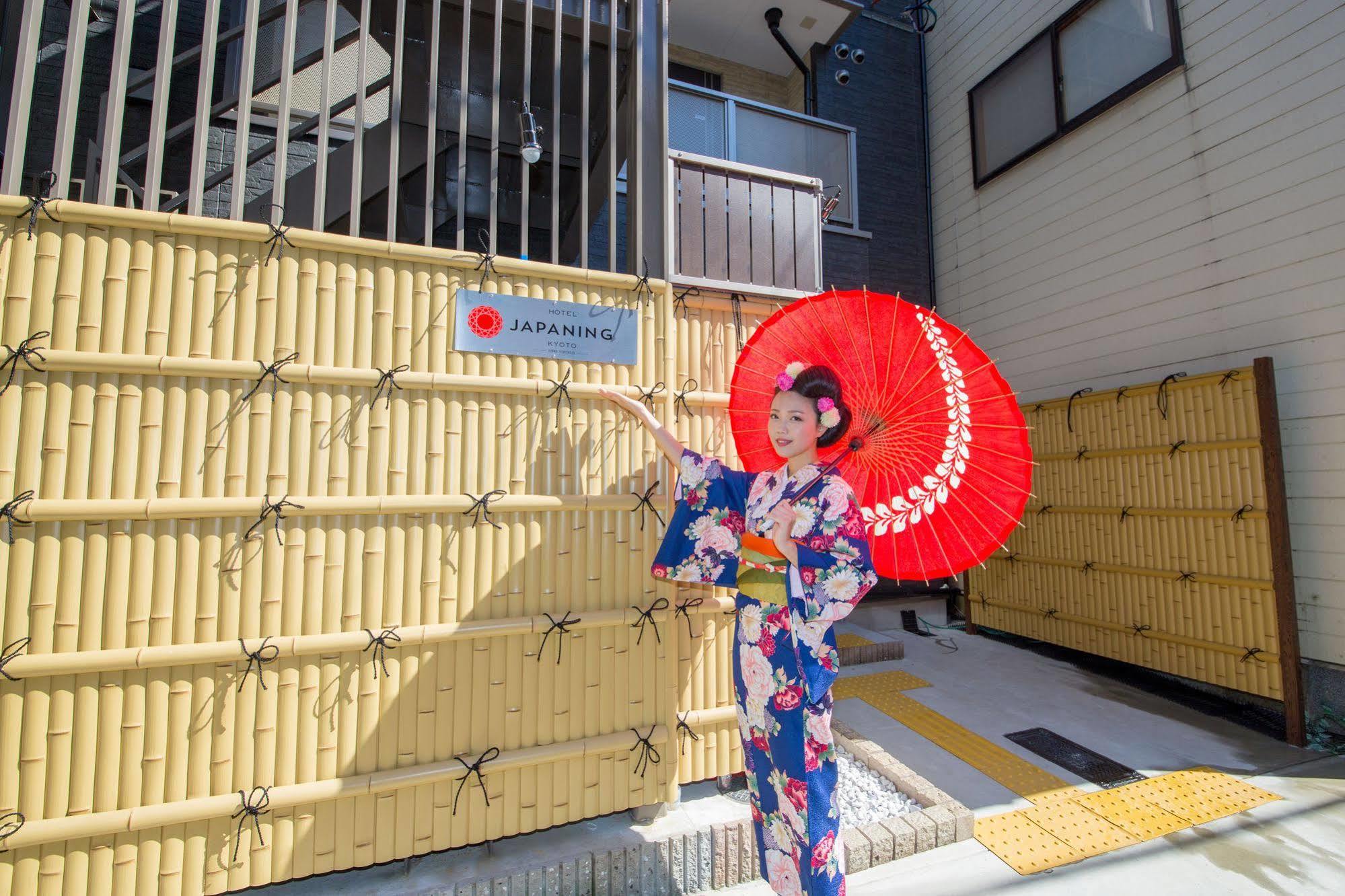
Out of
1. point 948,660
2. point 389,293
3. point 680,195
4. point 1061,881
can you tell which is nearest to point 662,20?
point 680,195

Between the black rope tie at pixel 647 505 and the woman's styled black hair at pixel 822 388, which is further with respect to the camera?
the black rope tie at pixel 647 505

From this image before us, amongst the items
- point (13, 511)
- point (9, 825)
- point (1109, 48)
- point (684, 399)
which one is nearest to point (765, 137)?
point (1109, 48)

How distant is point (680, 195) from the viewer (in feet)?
10.4

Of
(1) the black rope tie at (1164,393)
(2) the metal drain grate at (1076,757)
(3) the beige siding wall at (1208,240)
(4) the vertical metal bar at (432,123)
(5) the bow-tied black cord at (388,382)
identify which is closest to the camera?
(5) the bow-tied black cord at (388,382)

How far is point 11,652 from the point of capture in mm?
→ 2008

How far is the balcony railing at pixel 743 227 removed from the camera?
10.3ft

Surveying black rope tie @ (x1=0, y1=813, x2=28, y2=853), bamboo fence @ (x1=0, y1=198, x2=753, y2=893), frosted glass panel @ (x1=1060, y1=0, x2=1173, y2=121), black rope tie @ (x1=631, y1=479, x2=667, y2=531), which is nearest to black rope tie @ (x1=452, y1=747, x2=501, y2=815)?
bamboo fence @ (x1=0, y1=198, x2=753, y2=893)

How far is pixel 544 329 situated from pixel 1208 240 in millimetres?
6050

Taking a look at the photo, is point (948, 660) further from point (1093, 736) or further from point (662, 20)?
point (662, 20)

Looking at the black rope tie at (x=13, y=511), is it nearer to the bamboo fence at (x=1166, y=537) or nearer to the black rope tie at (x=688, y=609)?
the black rope tie at (x=688, y=609)

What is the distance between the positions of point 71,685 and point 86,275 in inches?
56.6

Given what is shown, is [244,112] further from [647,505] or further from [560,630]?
[560,630]

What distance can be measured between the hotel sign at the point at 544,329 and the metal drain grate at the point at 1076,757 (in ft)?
12.5

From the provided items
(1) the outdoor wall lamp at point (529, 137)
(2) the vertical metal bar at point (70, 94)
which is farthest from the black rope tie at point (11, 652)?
(1) the outdoor wall lamp at point (529, 137)
